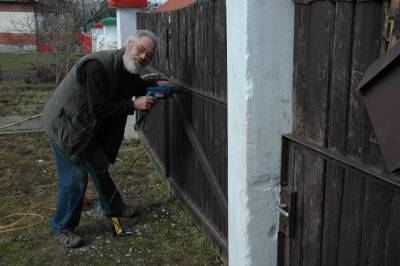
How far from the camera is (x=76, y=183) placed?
3.96 m

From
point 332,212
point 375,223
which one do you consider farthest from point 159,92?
point 375,223

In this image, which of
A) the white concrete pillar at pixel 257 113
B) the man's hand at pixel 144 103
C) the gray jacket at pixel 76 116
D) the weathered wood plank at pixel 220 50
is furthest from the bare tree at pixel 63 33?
the white concrete pillar at pixel 257 113

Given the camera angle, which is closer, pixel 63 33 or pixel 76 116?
pixel 76 116

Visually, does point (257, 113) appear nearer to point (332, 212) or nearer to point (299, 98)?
point (299, 98)

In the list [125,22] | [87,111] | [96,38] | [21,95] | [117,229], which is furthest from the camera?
[96,38]

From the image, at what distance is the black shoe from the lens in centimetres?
403

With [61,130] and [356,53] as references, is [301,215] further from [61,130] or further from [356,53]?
[61,130]

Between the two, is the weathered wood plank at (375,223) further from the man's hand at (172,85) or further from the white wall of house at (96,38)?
the white wall of house at (96,38)

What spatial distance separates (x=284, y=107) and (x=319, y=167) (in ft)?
1.18

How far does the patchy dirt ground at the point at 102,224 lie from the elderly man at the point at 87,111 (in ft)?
0.77

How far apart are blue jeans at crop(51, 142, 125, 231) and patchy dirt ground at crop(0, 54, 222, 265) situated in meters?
0.24

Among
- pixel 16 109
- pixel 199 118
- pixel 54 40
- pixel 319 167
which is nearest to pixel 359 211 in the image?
pixel 319 167

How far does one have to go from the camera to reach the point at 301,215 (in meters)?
2.27

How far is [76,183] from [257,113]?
7.40 feet
